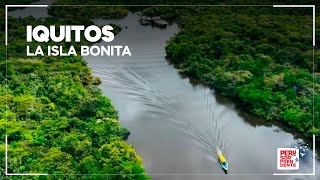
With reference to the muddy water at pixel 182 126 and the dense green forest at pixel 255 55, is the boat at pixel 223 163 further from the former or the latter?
the dense green forest at pixel 255 55

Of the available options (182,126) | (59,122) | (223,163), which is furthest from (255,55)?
(59,122)

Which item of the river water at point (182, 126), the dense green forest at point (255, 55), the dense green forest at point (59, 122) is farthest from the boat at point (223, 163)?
the dense green forest at point (255, 55)

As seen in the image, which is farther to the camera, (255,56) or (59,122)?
(255,56)

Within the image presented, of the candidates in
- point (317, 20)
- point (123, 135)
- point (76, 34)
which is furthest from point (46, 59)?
point (317, 20)

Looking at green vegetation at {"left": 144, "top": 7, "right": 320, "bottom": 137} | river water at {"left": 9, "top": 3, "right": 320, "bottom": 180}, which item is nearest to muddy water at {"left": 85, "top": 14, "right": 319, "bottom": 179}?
river water at {"left": 9, "top": 3, "right": 320, "bottom": 180}

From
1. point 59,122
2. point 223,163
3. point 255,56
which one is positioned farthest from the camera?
point 255,56

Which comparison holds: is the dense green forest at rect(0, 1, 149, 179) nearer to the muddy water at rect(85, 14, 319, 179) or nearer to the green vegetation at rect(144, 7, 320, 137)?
the muddy water at rect(85, 14, 319, 179)

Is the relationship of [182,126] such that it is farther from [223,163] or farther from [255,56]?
[255,56]
